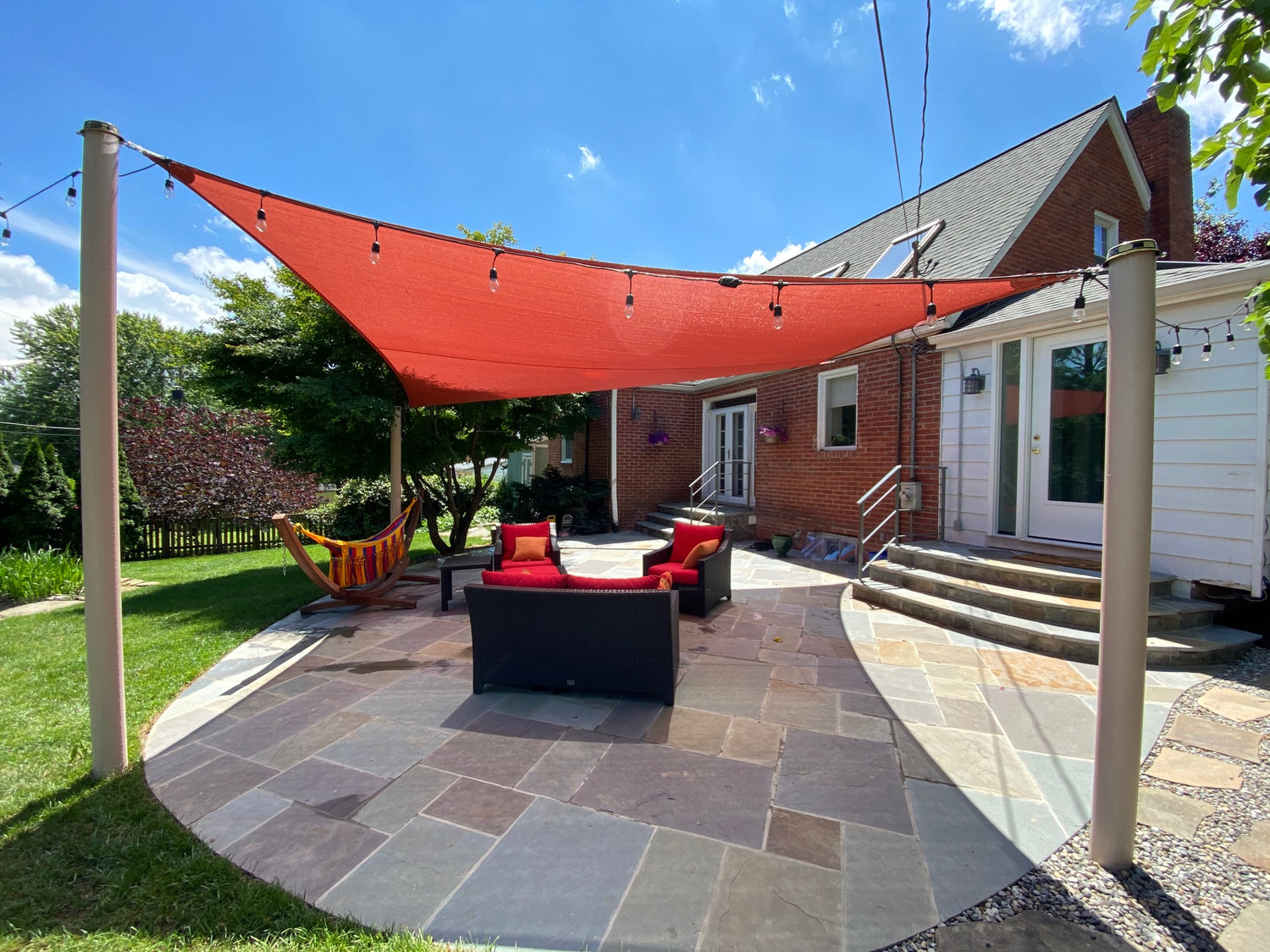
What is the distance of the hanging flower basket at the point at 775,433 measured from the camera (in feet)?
28.6

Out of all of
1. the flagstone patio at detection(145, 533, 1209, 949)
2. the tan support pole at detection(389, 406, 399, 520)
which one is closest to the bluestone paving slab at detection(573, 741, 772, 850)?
the flagstone patio at detection(145, 533, 1209, 949)

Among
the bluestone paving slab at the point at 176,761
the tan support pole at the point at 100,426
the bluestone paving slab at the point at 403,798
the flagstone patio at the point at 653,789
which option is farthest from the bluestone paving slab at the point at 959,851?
the tan support pole at the point at 100,426

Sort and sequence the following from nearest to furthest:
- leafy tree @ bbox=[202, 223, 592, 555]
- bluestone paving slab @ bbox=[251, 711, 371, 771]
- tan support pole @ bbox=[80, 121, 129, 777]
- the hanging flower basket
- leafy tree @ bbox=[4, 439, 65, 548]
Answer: tan support pole @ bbox=[80, 121, 129, 777], bluestone paving slab @ bbox=[251, 711, 371, 771], leafy tree @ bbox=[202, 223, 592, 555], leafy tree @ bbox=[4, 439, 65, 548], the hanging flower basket

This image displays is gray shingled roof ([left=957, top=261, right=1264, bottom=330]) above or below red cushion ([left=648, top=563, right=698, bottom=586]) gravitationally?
above

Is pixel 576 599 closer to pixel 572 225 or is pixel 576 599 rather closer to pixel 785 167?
pixel 785 167

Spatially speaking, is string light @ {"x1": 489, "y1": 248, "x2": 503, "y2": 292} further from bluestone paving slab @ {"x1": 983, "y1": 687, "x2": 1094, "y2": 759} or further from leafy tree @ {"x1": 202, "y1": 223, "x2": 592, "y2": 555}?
leafy tree @ {"x1": 202, "y1": 223, "x2": 592, "y2": 555}

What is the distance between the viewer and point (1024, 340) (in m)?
5.50

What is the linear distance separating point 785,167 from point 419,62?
3880 mm

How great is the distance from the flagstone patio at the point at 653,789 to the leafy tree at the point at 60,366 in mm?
27736

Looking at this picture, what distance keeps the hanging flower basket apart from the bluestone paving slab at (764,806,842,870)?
7.15 m

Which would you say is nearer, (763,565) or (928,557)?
(928,557)

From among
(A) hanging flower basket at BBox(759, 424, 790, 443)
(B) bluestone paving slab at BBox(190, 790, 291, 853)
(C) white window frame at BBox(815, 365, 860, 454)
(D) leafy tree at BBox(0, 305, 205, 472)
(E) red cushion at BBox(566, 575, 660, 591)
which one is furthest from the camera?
(D) leafy tree at BBox(0, 305, 205, 472)

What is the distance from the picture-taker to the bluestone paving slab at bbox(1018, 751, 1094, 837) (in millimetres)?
2076

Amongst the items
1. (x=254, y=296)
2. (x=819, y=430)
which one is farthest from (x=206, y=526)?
(x=819, y=430)
